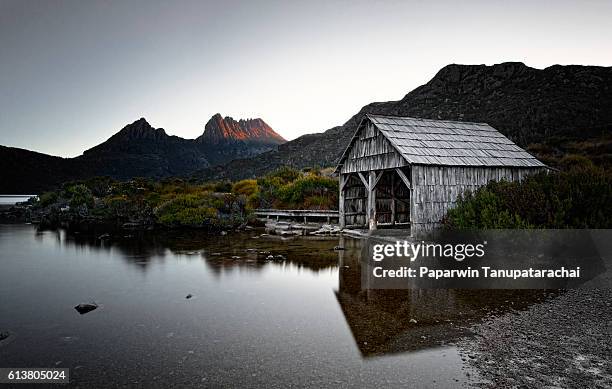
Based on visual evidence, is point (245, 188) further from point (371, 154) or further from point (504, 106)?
point (504, 106)

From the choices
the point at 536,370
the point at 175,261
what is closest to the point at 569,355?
the point at 536,370

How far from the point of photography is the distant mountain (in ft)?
429

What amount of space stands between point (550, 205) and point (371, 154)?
9.52 meters

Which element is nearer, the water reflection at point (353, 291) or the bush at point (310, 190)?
the water reflection at point (353, 291)

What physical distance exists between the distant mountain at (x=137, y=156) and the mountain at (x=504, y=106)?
48.8m

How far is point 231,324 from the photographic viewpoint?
8.20 metres

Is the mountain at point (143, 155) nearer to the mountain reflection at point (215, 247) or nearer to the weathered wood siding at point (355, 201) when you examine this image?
the mountain reflection at point (215, 247)

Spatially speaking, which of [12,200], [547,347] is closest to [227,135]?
[12,200]

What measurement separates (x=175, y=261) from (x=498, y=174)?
A: 49.2ft

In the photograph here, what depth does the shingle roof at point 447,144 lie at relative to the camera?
18.9m

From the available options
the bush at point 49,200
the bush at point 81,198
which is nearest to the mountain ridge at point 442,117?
the bush at point 81,198

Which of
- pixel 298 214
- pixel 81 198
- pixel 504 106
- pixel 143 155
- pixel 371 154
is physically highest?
pixel 143 155

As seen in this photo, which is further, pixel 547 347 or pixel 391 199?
pixel 391 199

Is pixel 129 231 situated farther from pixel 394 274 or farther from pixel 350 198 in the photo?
pixel 394 274
